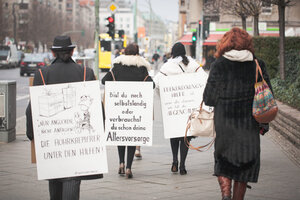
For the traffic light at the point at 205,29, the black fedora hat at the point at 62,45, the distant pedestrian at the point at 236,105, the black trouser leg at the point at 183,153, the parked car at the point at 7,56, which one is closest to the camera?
the black fedora hat at the point at 62,45

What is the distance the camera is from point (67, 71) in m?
5.09

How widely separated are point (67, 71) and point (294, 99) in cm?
794

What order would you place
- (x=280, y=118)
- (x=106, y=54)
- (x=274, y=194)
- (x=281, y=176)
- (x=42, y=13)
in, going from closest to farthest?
1. (x=274, y=194)
2. (x=281, y=176)
3. (x=280, y=118)
4. (x=106, y=54)
5. (x=42, y=13)

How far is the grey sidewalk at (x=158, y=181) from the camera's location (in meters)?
6.49

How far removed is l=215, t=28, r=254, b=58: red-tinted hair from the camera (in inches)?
206

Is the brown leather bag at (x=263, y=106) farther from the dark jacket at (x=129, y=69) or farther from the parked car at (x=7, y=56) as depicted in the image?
the parked car at (x=7, y=56)

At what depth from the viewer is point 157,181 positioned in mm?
7277

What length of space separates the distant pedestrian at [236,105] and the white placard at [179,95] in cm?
260

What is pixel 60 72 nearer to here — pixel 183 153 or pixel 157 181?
pixel 157 181

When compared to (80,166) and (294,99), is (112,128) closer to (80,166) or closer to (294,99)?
(80,166)

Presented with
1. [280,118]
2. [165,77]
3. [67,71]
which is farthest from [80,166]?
[280,118]

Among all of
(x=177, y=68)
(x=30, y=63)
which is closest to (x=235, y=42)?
(x=177, y=68)

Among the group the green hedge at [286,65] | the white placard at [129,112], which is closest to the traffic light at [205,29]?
the green hedge at [286,65]

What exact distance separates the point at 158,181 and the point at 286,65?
11.5 metres
